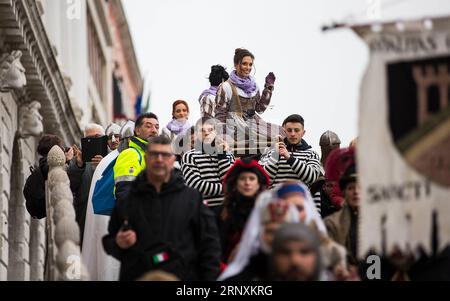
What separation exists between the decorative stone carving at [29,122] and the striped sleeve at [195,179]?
1499 cm

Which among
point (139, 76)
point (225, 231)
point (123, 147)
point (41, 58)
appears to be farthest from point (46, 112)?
point (139, 76)

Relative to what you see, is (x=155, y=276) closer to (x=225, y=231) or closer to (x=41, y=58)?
(x=225, y=231)

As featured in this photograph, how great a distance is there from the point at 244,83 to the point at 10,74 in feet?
30.7

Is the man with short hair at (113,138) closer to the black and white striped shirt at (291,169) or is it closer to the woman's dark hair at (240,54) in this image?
the woman's dark hair at (240,54)

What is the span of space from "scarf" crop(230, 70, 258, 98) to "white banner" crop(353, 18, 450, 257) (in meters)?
7.70

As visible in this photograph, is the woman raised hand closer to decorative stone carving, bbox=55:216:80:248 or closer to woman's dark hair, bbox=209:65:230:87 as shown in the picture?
woman's dark hair, bbox=209:65:230:87

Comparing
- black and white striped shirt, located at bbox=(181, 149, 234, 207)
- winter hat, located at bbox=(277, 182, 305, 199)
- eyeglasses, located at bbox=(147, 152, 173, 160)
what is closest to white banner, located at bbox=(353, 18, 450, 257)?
winter hat, located at bbox=(277, 182, 305, 199)

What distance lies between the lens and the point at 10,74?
102 ft

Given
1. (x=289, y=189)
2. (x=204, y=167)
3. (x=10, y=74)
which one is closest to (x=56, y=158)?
(x=204, y=167)

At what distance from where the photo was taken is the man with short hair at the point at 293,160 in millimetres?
20641

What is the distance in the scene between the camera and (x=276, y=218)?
15391 mm

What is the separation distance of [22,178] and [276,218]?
20.3m

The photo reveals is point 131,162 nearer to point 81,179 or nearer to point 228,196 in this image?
point 81,179

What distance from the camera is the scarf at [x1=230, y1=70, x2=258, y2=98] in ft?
73.9
